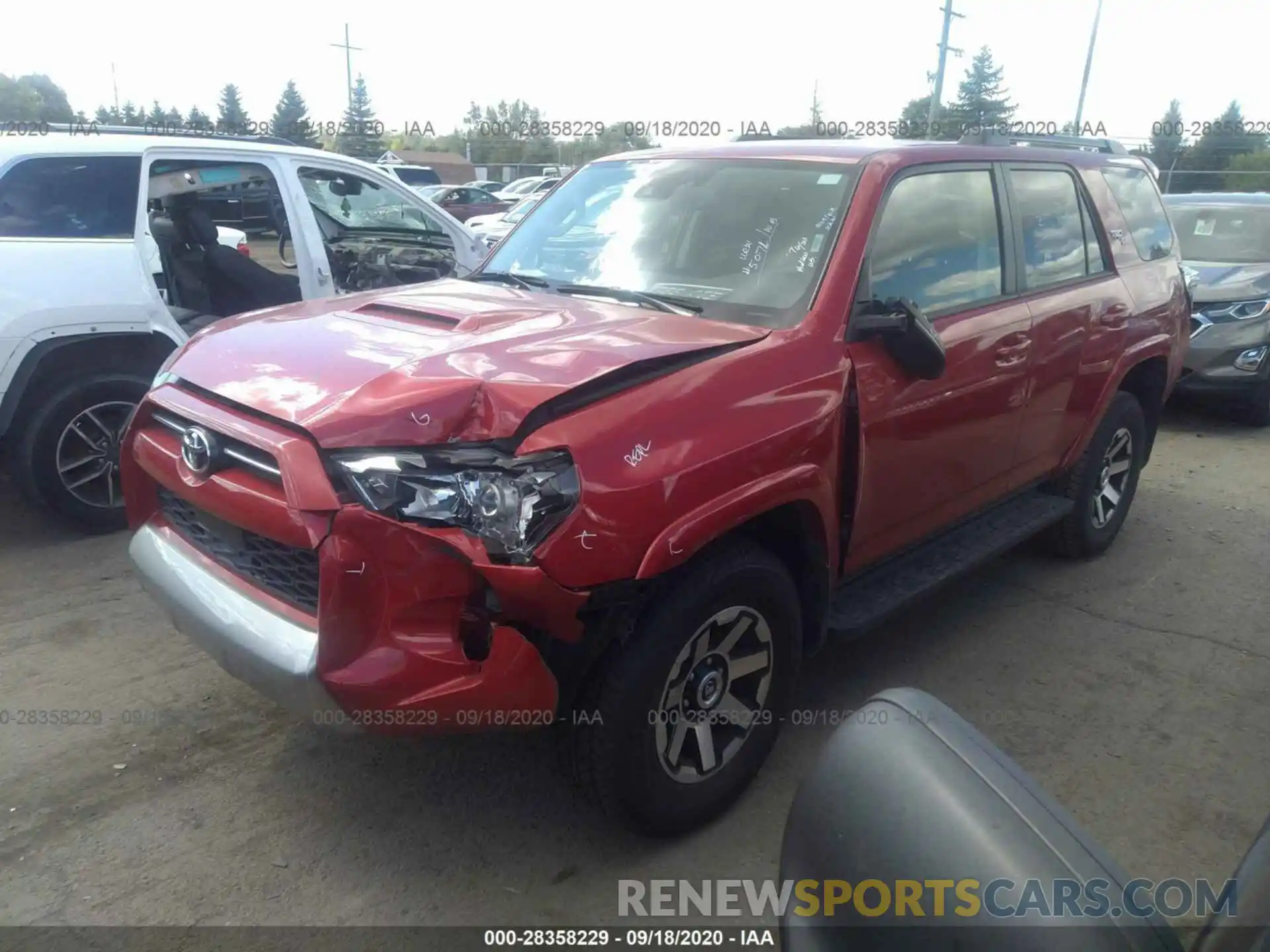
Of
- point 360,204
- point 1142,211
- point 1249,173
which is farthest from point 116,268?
point 1249,173

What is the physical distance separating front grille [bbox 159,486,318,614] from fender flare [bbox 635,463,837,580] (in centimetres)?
87

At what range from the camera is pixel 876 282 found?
3.34 metres

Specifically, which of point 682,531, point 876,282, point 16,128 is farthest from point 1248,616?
point 16,128

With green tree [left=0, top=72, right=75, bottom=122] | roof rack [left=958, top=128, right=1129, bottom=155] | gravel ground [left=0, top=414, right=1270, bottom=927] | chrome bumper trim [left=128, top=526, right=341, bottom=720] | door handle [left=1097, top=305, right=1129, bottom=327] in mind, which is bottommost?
gravel ground [left=0, top=414, right=1270, bottom=927]

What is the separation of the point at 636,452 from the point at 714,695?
84 cm

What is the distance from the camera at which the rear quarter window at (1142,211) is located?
5.05 m

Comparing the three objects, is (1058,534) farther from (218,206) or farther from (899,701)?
(218,206)

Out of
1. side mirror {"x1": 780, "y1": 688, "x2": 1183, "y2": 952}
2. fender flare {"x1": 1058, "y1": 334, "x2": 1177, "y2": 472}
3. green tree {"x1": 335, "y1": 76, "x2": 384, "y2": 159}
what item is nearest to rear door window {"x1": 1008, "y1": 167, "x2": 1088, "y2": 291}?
fender flare {"x1": 1058, "y1": 334, "x2": 1177, "y2": 472}

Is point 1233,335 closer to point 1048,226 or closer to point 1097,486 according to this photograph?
point 1097,486

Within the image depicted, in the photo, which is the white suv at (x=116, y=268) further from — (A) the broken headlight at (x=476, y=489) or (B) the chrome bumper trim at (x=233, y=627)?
(A) the broken headlight at (x=476, y=489)

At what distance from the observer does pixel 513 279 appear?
153 inches

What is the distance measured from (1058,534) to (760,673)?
9.14ft

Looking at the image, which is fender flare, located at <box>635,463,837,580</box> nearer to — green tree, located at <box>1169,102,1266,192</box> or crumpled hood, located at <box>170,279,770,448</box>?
crumpled hood, located at <box>170,279,770,448</box>

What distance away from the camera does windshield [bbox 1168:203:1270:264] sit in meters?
8.93
